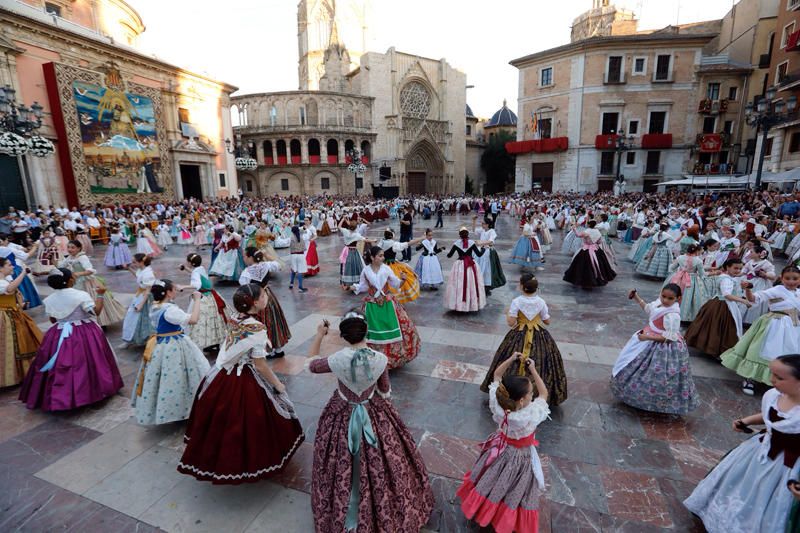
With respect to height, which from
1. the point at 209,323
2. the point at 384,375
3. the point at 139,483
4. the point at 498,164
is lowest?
the point at 139,483

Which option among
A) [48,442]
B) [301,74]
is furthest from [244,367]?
[301,74]

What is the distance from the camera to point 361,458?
2.56 metres

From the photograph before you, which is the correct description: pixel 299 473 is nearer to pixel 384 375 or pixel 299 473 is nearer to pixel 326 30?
pixel 384 375

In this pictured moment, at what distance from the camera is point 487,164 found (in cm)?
5384

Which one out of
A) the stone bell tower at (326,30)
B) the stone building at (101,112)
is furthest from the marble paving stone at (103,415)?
the stone bell tower at (326,30)

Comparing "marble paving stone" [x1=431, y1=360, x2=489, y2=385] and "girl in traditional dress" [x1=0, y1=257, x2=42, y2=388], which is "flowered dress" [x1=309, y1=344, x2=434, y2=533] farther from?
"girl in traditional dress" [x1=0, y1=257, x2=42, y2=388]

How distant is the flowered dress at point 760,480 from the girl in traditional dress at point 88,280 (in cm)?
796

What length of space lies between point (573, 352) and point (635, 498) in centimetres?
286

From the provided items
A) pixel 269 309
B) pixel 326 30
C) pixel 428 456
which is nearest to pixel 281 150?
pixel 326 30

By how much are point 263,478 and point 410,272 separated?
4.98m

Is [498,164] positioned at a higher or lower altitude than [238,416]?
higher

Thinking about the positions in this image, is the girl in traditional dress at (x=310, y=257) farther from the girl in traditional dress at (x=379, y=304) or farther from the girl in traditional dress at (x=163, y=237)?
the girl in traditional dress at (x=163, y=237)

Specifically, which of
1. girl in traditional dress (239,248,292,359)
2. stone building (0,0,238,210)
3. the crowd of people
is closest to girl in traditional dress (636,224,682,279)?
the crowd of people

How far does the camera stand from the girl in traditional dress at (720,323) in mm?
5303
